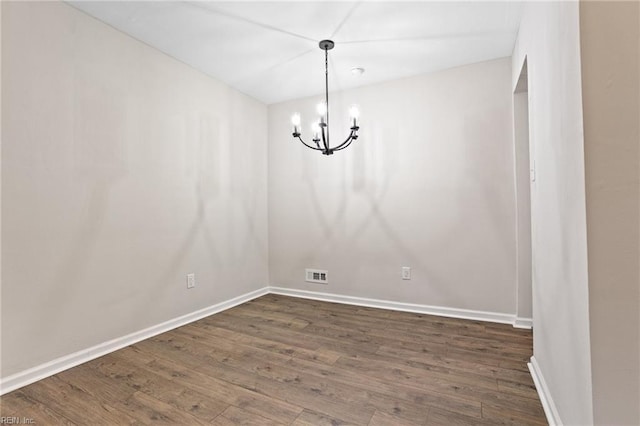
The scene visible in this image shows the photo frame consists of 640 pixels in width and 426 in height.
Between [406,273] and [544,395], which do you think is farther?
[406,273]

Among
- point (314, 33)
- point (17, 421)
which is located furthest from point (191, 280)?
point (314, 33)

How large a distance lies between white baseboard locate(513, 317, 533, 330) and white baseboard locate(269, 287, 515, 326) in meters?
0.05

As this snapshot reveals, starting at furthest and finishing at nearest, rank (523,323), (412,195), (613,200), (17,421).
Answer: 1. (412,195)
2. (523,323)
3. (17,421)
4. (613,200)

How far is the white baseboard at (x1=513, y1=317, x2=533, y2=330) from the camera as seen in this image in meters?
2.87

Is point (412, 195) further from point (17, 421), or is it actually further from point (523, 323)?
point (17, 421)

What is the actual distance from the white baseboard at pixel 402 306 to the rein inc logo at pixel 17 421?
2690 millimetres

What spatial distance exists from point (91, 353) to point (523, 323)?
11.6 feet

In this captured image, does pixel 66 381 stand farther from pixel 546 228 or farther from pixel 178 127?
pixel 546 228

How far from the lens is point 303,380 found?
6.62 ft

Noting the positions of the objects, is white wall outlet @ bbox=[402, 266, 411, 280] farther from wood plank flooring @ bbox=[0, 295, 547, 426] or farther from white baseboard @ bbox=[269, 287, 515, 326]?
wood plank flooring @ bbox=[0, 295, 547, 426]

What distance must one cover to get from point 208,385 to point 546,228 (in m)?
2.14

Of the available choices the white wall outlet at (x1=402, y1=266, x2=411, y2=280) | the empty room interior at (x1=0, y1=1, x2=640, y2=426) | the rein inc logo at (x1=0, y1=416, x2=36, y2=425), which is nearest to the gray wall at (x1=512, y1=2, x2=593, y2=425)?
the empty room interior at (x1=0, y1=1, x2=640, y2=426)

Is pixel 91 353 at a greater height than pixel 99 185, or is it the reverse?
pixel 99 185

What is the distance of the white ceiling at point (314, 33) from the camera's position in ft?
7.59
